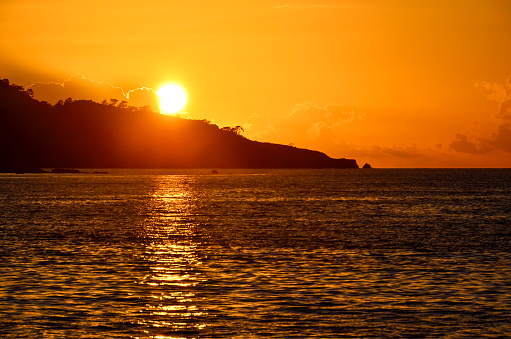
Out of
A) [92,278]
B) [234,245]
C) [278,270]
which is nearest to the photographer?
[92,278]

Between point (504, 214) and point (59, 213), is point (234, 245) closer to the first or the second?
point (59, 213)

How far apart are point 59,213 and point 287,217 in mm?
29294

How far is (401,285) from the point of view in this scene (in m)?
33.1

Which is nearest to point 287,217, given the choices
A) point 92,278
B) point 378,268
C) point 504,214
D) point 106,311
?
point 504,214

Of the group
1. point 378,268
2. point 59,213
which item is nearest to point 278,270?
point 378,268

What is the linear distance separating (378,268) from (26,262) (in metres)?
20.1

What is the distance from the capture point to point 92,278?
114 feet

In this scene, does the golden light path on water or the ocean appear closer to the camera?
the ocean

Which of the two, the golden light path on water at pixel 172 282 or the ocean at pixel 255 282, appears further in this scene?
the golden light path on water at pixel 172 282

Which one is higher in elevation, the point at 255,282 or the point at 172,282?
the point at 255,282

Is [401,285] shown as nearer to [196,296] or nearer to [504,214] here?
[196,296]

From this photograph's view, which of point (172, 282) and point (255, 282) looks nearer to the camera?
point (255, 282)

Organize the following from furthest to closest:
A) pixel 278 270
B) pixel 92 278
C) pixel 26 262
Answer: pixel 26 262, pixel 278 270, pixel 92 278

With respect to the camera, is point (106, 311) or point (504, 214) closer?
point (106, 311)
